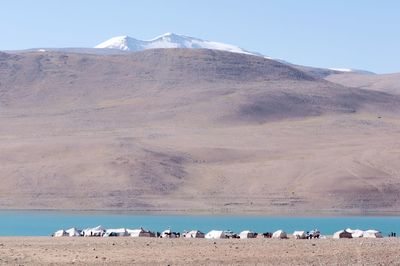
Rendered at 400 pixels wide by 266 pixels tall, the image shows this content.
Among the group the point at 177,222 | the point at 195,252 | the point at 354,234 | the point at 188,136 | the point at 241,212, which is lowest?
the point at 241,212

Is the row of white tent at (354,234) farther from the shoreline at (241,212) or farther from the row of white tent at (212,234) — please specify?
the shoreline at (241,212)

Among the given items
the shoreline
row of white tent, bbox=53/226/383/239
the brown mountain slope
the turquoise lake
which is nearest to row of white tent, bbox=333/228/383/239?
row of white tent, bbox=53/226/383/239

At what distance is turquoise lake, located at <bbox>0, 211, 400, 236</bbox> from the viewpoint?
67.0m

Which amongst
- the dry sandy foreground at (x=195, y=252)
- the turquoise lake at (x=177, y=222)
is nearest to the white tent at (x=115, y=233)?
the dry sandy foreground at (x=195, y=252)

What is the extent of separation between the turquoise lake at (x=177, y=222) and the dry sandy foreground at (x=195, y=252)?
19.2 metres

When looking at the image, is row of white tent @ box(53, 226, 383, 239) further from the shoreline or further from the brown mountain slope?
the brown mountain slope

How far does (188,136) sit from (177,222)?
48.4m

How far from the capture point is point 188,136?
124 meters

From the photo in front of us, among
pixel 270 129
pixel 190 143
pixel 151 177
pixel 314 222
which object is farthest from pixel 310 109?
pixel 314 222

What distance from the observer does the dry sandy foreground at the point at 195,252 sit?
114 ft

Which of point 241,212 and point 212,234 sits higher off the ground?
point 212,234

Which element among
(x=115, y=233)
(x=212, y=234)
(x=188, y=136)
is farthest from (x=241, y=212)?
(x=212, y=234)

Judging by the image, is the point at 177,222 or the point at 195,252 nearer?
the point at 195,252

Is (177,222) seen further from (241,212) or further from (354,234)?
(354,234)
